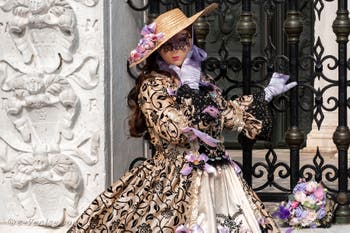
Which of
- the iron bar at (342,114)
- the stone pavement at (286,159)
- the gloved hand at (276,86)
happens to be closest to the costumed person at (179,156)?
the gloved hand at (276,86)

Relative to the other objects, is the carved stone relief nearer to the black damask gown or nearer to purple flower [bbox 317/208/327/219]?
the black damask gown

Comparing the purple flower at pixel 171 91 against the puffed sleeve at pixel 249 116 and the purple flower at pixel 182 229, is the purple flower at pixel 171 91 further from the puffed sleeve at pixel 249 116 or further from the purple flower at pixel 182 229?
the purple flower at pixel 182 229

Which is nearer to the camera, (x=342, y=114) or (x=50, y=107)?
(x=50, y=107)

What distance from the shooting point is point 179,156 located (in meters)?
5.60

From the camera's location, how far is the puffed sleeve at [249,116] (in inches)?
225

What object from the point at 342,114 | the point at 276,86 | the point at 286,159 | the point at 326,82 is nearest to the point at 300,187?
the point at 342,114

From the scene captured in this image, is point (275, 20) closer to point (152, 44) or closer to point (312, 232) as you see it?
point (312, 232)

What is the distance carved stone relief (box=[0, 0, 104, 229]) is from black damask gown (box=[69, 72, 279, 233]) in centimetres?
85

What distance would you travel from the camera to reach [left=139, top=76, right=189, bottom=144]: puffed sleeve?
Answer: 17.9 ft

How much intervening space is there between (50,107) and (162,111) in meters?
1.31

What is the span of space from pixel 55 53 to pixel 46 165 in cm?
71

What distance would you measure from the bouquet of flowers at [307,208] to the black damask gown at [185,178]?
0.90 metres

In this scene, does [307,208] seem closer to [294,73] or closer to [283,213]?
[283,213]

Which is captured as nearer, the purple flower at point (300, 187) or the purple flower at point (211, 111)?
the purple flower at point (211, 111)
